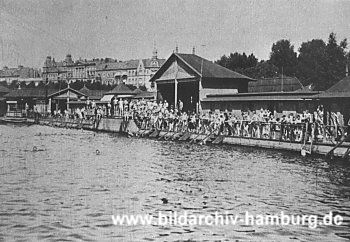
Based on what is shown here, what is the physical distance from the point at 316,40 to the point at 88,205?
89.9 metres

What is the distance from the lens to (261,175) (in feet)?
79.0

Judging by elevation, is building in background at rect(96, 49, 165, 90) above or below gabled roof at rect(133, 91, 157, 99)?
above

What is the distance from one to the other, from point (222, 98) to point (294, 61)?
177 ft

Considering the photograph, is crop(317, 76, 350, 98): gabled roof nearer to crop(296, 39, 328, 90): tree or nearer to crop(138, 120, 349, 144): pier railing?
crop(138, 120, 349, 144): pier railing

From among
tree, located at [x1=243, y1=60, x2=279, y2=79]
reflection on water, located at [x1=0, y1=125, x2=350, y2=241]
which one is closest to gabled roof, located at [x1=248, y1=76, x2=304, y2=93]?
tree, located at [x1=243, y1=60, x2=279, y2=79]

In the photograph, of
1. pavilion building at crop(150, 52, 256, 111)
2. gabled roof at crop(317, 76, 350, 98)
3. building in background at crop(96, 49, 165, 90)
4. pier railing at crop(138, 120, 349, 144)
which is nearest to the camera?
pier railing at crop(138, 120, 349, 144)

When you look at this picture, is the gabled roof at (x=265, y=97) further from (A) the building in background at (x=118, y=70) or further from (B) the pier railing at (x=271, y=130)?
(A) the building in background at (x=118, y=70)

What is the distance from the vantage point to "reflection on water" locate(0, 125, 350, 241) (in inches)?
540

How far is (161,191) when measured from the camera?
1973 cm

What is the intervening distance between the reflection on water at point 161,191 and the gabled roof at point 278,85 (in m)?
42.1

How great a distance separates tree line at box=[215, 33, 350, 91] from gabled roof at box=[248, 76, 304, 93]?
5509 millimetres

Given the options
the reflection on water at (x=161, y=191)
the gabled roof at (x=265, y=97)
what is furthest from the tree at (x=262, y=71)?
the reflection on water at (x=161, y=191)

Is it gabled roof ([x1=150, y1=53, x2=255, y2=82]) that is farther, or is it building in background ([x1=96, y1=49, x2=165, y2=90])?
building in background ([x1=96, y1=49, x2=165, y2=90])

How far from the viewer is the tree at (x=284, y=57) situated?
327ft
